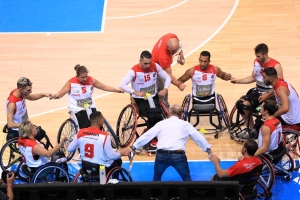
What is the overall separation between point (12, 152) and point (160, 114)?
7.09ft

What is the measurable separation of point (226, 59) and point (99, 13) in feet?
10.9

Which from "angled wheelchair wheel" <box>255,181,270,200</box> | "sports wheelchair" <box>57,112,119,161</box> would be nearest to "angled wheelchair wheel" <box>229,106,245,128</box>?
"angled wheelchair wheel" <box>255,181,270,200</box>

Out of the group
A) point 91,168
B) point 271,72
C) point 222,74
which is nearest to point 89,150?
point 91,168

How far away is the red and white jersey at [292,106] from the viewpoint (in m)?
8.66

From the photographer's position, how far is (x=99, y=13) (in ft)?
45.1

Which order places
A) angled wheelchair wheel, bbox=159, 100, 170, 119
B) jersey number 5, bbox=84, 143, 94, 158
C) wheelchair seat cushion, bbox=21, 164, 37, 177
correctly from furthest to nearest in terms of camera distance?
angled wheelchair wheel, bbox=159, 100, 170, 119, wheelchair seat cushion, bbox=21, 164, 37, 177, jersey number 5, bbox=84, 143, 94, 158

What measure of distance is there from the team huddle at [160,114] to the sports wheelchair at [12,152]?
16 cm

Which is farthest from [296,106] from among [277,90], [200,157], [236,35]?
[236,35]

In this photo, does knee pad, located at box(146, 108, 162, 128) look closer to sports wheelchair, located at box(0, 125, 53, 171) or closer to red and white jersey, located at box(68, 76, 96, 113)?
red and white jersey, located at box(68, 76, 96, 113)

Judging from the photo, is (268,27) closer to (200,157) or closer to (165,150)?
(200,157)

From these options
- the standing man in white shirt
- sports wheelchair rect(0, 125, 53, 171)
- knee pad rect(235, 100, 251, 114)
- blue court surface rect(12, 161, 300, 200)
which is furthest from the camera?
knee pad rect(235, 100, 251, 114)

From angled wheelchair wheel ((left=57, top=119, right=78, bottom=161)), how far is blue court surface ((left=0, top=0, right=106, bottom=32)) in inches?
157

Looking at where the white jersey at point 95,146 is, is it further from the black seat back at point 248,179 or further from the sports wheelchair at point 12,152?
the black seat back at point 248,179

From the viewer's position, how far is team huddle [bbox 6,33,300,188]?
771 centimetres
